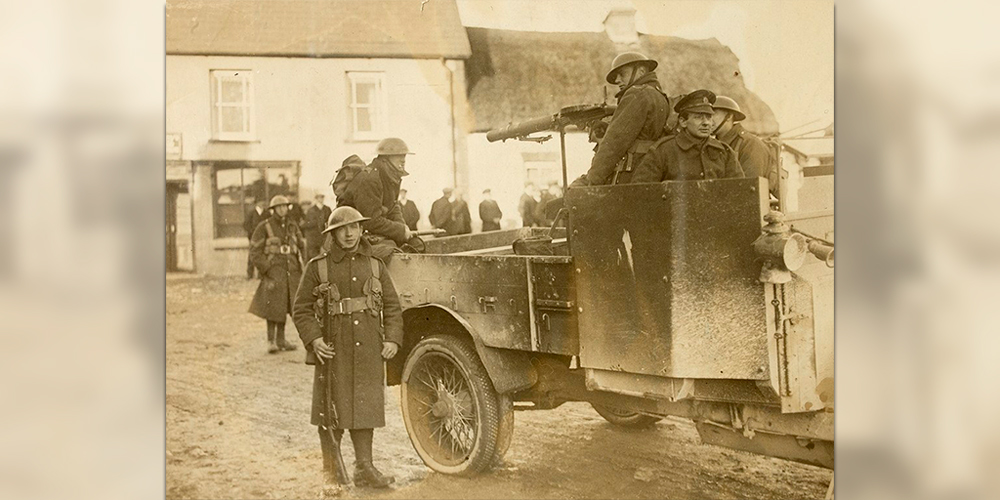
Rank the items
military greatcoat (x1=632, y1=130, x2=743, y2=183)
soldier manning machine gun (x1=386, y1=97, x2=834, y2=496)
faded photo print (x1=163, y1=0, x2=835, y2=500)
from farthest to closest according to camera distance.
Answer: faded photo print (x1=163, y1=0, x2=835, y2=500)
military greatcoat (x1=632, y1=130, x2=743, y2=183)
soldier manning machine gun (x1=386, y1=97, x2=834, y2=496)

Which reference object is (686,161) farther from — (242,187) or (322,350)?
(242,187)

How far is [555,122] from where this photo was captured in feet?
9.98

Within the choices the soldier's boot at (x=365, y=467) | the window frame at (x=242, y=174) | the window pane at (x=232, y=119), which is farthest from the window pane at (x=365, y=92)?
the soldier's boot at (x=365, y=467)

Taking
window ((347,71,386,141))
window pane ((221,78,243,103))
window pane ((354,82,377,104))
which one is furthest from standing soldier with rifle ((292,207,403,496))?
window pane ((221,78,243,103))

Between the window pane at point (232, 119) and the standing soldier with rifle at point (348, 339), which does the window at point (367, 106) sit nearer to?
the standing soldier with rifle at point (348, 339)

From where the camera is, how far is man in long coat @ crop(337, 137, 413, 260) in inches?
119

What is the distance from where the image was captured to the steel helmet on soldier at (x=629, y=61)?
2.98 meters

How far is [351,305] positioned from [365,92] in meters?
0.84

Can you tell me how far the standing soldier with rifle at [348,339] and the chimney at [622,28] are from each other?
3.99ft

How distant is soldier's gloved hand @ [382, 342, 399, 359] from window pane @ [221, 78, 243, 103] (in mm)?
1120

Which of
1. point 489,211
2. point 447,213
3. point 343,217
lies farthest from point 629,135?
point 343,217

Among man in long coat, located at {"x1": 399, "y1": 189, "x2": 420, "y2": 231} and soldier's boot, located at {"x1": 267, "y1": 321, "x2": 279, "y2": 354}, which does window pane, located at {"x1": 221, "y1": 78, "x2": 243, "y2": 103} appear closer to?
man in long coat, located at {"x1": 399, "y1": 189, "x2": 420, "y2": 231}
